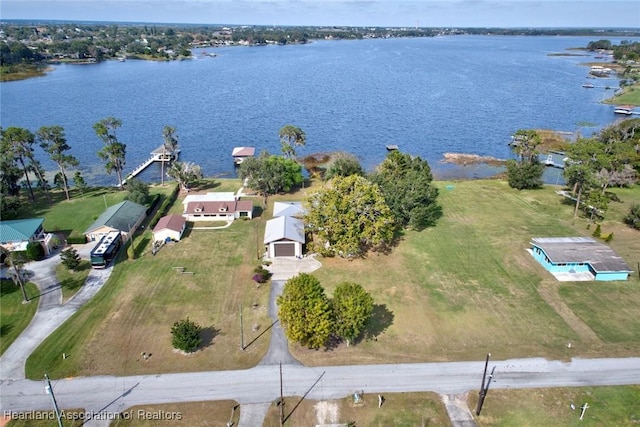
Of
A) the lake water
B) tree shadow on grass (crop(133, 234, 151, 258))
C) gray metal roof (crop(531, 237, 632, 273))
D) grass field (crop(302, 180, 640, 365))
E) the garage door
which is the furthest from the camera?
the lake water

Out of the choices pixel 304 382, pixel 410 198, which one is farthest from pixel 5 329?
pixel 410 198

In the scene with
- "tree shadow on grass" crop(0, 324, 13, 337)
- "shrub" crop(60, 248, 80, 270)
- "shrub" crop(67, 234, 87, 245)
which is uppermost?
"shrub" crop(60, 248, 80, 270)

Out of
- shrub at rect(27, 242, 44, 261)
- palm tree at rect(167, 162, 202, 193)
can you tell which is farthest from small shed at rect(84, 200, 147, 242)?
palm tree at rect(167, 162, 202, 193)

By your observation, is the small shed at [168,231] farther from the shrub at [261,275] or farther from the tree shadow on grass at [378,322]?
the tree shadow on grass at [378,322]

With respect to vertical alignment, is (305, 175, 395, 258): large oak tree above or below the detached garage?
above

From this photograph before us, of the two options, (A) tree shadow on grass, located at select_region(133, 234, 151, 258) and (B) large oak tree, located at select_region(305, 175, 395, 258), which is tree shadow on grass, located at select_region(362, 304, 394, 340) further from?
(A) tree shadow on grass, located at select_region(133, 234, 151, 258)

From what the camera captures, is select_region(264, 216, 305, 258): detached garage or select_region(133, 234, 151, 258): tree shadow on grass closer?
select_region(264, 216, 305, 258): detached garage

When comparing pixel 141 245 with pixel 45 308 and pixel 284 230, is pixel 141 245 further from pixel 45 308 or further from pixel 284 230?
pixel 284 230
